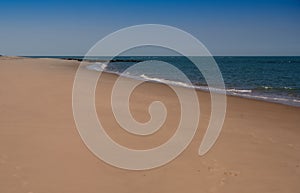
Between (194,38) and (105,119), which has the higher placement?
(194,38)

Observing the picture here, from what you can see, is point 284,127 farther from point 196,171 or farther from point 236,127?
point 196,171

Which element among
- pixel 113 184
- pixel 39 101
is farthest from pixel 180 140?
pixel 39 101

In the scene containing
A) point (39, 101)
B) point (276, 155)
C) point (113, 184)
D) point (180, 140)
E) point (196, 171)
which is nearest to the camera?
point (113, 184)

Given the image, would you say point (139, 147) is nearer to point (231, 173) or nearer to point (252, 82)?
point (231, 173)

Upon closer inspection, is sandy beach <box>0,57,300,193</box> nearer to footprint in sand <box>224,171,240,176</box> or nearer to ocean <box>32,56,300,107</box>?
footprint in sand <box>224,171,240,176</box>

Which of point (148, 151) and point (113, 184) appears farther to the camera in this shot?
point (148, 151)

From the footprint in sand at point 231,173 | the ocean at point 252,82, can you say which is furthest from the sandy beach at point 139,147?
the ocean at point 252,82

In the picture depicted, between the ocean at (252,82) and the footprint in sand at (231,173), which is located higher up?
the footprint in sand at (231,173)

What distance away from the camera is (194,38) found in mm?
4672

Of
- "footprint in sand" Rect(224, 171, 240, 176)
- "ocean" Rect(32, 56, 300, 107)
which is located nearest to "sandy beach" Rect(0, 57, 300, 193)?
"footprint in sand" Rect(224, 171, 240, 176)

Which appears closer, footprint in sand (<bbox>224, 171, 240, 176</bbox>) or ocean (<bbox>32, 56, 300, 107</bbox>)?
footprint in sand (<bbox>224, 171, 240, 176</bbox>)

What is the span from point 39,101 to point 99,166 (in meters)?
5.89

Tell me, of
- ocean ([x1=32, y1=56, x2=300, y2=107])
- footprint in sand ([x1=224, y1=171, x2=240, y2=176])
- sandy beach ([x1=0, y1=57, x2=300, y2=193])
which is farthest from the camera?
ocean ([x1=32, y1=56, x2=300, y2=107])

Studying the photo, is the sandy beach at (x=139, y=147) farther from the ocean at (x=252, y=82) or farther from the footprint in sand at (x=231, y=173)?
the ocean at (x=252, y=82)
